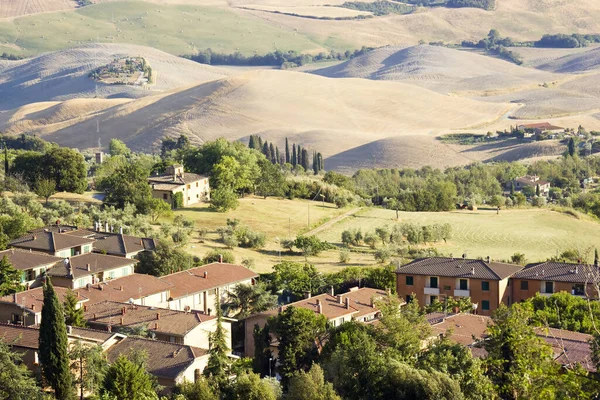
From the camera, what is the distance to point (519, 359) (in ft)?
70.2

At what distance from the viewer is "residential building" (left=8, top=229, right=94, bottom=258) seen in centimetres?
5138

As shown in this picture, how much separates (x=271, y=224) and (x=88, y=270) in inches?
1018

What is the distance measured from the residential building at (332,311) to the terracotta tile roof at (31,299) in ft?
19.2

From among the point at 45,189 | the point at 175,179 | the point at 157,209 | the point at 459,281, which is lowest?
the point at 459,281

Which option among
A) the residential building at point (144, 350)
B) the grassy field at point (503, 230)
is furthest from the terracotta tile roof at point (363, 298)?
the grassy field at point (503, 230)

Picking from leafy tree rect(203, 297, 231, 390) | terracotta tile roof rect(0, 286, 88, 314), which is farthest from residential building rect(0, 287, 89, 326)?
leafy tree rect(203, 297, 231, 390)

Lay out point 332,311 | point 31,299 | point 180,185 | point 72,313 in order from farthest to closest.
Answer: point 180,185, point 332,311, point 31,299, point 72,313

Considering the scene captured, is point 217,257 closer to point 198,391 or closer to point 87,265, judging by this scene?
point 87,265

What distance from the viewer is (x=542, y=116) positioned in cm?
16925

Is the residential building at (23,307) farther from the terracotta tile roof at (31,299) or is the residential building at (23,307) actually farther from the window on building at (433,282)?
the window on building at (433,282)

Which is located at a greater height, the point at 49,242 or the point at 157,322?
the point at 49,242

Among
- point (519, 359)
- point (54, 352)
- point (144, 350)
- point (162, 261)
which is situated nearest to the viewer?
point (519, 359)

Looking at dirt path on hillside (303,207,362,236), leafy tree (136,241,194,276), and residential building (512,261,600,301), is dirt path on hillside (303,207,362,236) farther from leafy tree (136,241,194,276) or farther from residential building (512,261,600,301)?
residential building (512,261,600,301)

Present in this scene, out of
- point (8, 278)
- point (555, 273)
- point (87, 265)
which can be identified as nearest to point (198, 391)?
point (8, 278)
